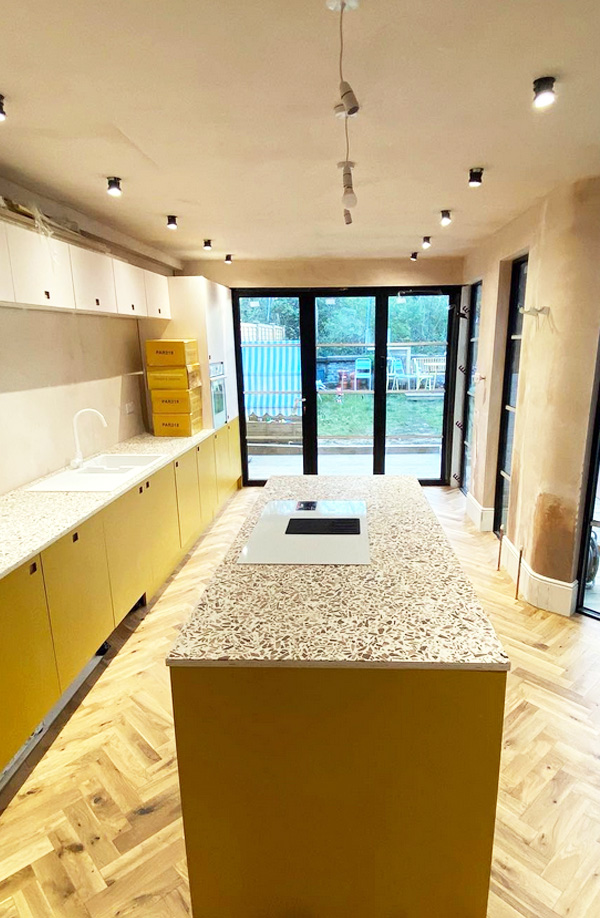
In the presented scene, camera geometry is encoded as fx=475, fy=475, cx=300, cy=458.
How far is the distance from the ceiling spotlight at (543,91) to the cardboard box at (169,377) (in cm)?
312

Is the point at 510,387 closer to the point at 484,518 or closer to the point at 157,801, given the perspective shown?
the point at 484,518

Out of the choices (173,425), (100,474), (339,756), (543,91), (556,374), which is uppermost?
(543,91)

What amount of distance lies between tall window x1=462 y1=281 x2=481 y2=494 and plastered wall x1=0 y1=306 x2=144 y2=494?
3.34m

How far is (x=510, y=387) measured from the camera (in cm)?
394

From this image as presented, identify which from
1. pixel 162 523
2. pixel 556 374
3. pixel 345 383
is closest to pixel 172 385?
pixel 162 523

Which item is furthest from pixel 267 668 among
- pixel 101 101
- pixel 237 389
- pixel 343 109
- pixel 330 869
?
pixel 237 389

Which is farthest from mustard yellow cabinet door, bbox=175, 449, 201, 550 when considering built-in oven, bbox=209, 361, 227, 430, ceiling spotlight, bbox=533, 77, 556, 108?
ceiling spotlight, bbox=533, 77, 556, 108

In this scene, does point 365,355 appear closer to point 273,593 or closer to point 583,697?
point 583,697

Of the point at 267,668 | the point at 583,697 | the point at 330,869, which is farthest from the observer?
the point at 583,697

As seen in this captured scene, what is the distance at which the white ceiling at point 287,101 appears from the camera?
1.29 m

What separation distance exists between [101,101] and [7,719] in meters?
2.29

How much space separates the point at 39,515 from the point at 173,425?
2.04m

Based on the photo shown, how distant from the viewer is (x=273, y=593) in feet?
A: 4.73

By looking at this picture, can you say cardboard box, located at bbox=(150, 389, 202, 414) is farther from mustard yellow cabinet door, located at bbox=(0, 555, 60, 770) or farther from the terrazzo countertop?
mustard yellow cabinet door, located at bbox=(0, 555, 60, 770)
